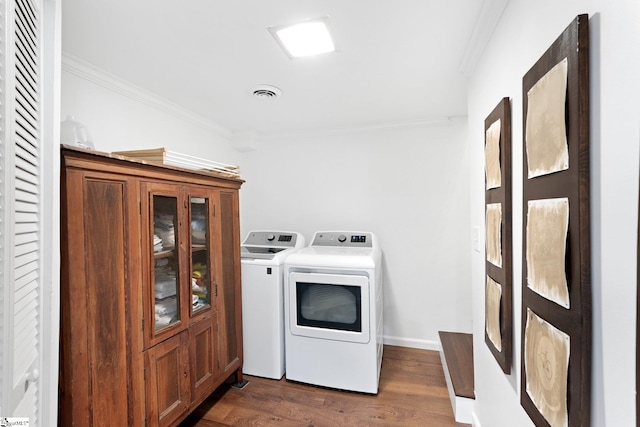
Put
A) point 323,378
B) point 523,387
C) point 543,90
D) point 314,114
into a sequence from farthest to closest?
point 314,114, point 323,378, point 523,387, point 543,90

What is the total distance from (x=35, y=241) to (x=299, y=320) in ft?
5.84

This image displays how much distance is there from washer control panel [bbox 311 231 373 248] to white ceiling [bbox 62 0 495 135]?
1165 millimetres

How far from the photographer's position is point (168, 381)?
164cm

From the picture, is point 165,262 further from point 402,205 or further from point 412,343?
point 412,343

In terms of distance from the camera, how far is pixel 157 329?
5.22ft

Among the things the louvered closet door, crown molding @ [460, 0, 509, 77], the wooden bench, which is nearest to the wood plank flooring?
the wooden bench

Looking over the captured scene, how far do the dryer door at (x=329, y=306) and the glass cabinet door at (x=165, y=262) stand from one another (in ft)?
2.90

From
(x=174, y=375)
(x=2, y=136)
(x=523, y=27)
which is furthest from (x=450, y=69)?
(x=174, y=375)

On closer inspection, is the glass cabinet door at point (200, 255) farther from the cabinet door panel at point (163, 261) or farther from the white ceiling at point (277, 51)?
the white ceiling at point (277, 51)

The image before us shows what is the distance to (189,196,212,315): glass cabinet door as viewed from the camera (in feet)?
6.23

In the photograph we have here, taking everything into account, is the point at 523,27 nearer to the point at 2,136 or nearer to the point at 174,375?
the point at 2,136

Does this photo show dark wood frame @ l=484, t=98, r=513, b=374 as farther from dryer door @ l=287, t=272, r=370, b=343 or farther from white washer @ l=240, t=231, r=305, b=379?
white washer @ l=240, t=231, r=305, b=379

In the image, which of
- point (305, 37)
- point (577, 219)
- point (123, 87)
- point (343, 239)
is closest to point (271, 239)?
point (343, 239)

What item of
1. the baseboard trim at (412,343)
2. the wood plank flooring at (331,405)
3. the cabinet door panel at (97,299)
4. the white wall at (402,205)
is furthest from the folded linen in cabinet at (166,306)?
the baseboard trim at (412,343)
